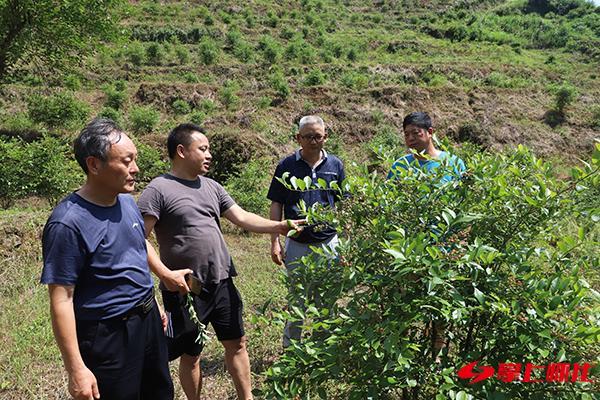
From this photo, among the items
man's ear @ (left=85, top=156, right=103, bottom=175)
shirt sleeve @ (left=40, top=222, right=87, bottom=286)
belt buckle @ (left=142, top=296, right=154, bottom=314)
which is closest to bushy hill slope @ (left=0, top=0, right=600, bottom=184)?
belt buckle @ (left=142, top=296, right=154, bottom=314)

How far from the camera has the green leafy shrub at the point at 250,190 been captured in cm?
756

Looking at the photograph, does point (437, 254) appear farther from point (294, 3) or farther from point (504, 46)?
point (294, 3)

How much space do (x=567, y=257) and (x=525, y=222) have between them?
168 mm

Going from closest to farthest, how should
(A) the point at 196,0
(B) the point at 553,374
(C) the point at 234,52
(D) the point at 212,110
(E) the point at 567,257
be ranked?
(B) the point at 553,374 → (E) the point at 567,257 → (D) the point at 212,110 → (C) the point at 234,52 → (A) the point at 196,0

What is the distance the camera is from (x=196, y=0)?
3616cm

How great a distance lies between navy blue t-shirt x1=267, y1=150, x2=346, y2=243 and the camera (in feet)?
9.45

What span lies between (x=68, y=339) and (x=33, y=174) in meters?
6.60

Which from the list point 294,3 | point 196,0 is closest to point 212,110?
point 196,0

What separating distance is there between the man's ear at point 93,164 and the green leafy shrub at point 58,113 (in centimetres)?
1312

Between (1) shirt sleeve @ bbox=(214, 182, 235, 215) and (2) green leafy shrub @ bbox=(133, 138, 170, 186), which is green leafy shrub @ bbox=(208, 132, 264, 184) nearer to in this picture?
(2) green leafy shrub @ bbox=(133, 138, 170, 186)

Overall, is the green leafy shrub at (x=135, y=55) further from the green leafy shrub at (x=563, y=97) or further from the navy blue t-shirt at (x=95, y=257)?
the navy blue t-shirt at (x=95, y=257)

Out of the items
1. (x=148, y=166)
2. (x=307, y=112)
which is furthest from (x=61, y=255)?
(x=307, y=112)

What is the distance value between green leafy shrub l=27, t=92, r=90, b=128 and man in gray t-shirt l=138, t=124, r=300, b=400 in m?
12.6

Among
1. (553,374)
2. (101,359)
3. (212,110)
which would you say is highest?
(553,374)
